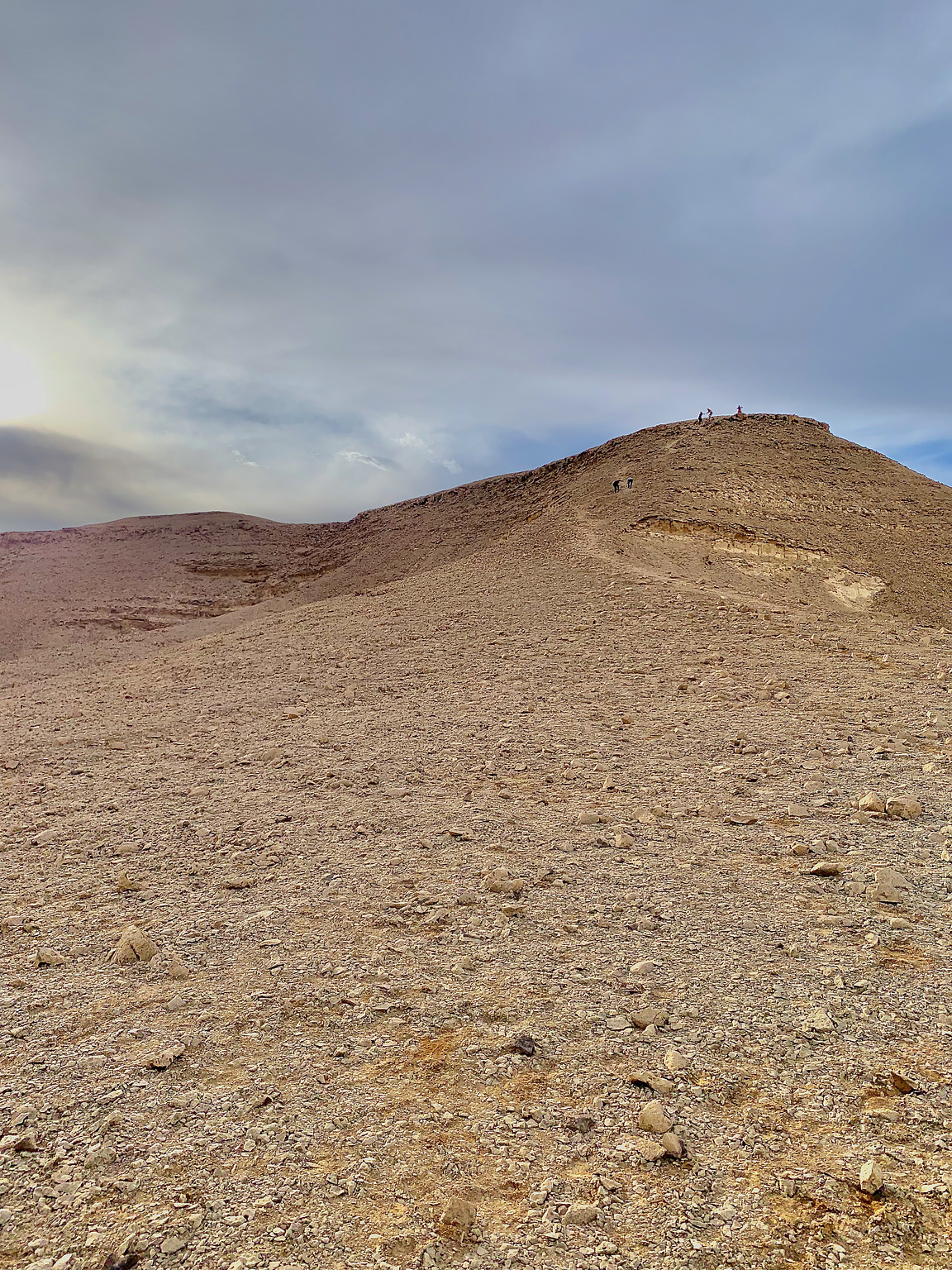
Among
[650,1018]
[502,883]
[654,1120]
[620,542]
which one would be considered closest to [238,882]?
[502,883]

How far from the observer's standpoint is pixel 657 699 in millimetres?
8703

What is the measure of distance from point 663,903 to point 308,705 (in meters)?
6.17

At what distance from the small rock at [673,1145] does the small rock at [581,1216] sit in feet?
1.25

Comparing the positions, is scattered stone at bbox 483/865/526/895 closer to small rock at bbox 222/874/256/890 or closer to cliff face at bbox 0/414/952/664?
small rock at bbox 222/874/256/890

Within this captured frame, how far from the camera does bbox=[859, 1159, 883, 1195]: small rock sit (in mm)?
2385

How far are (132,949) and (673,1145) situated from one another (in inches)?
125

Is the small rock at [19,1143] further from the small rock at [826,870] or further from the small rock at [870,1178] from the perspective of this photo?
the small rock at [826,870]

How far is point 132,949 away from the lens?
13.6 feet

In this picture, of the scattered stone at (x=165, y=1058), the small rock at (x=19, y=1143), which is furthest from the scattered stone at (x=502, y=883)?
the small rock at (x=19, y=1143)

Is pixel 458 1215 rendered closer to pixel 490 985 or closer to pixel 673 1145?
pixel 673 1145

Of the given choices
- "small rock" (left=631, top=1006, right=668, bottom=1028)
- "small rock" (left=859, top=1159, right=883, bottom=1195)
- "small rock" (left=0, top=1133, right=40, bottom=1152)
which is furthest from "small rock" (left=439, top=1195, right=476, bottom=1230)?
"small rock" (left=0, top=1133, right=40, bottom=1152)

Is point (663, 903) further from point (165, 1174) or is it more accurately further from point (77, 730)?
point (77, 730)

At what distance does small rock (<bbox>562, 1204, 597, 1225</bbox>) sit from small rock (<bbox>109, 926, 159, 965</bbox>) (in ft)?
9.32

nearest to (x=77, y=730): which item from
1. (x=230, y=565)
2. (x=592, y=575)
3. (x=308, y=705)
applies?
(x=308, y=705)
